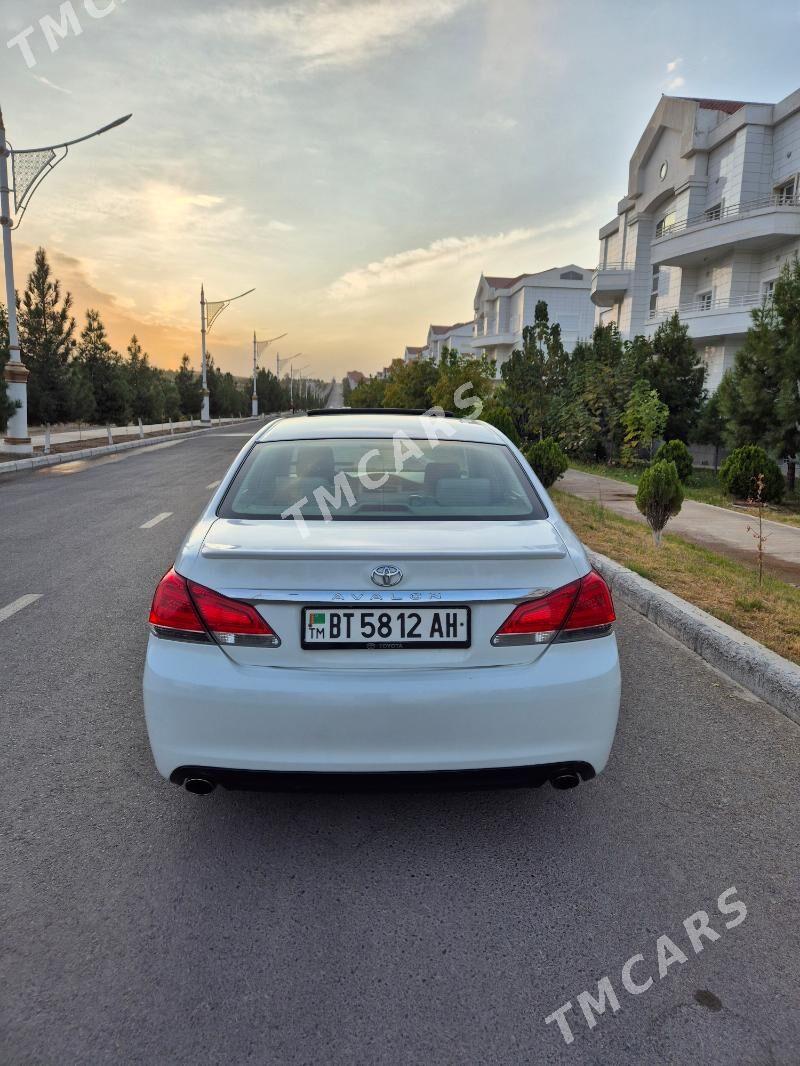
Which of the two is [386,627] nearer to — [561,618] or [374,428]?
[561,618]

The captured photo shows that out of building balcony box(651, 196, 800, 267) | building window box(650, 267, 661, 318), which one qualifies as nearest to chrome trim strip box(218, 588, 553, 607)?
building balcony box(651, 196, 800, 267)

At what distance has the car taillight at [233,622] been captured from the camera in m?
2.48

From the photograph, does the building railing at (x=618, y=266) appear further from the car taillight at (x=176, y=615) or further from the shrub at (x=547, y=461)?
the car taillight at (x=176, y=615)

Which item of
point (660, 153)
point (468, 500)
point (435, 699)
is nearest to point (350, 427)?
point (468, 500)

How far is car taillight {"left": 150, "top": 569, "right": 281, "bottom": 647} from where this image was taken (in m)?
2.48

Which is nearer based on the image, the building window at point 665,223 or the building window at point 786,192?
the building window at point 786,192

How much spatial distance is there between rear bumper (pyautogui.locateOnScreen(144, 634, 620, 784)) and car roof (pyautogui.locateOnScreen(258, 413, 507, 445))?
155 cm

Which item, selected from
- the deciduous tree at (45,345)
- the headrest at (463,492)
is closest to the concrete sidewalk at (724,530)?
the headrest at (463,492)

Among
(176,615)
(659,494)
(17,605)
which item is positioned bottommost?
(17,605)

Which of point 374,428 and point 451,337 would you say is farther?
point 451,337

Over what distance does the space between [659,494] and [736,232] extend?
21.9 metres

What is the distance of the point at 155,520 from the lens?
10461 mm

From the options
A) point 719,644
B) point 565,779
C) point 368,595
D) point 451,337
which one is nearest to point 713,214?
point 719,644

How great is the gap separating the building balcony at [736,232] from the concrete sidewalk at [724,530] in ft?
50.0
